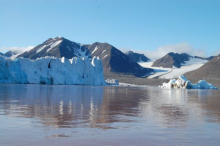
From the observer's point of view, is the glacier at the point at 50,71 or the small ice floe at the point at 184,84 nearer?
the glacier at the point at 50,71

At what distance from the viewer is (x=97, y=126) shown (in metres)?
10.1

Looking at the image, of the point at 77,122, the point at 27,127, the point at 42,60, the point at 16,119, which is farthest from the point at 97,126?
the point at 42,60

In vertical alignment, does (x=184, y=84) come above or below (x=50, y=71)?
below

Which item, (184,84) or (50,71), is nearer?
(50,71)

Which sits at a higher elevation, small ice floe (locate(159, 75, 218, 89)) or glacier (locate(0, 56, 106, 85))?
glacier (locate(0, 56, 106, 85))

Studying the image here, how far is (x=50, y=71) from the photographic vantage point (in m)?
67.9

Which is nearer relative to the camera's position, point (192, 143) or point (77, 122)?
point (192, 143)

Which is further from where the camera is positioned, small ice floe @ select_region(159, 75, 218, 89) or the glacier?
small ice floe @ select_region(159, 75, 218, 89)

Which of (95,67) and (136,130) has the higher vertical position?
(95,67)

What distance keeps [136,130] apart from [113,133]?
100cm

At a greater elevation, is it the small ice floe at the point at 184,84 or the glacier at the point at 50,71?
the glacier at the point at 50,71

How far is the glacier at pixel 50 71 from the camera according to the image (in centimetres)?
5975

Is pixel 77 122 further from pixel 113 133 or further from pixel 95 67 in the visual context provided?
pixel 95 67

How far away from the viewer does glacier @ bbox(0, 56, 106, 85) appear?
59750 millimetres
